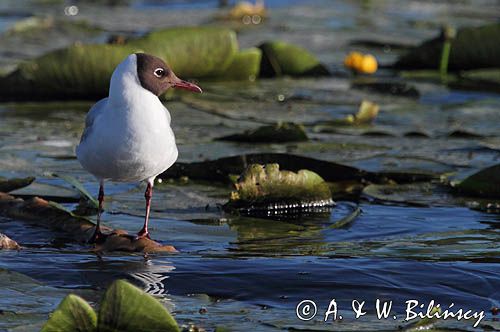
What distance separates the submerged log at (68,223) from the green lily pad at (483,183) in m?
2.04

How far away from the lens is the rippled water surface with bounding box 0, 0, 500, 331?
4156 millimetres

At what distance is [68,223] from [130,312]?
2.08 meters

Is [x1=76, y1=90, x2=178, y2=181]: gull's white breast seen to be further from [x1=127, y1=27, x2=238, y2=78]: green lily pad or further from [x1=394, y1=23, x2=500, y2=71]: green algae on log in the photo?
[x1=394, y1=23, x2=500, y2=71]: green algae on log

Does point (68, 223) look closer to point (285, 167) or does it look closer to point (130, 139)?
point (130, 139)

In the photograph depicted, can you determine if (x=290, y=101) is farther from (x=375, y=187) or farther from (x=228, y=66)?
(x=375, y=187)

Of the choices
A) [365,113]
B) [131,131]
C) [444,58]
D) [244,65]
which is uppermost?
[444,58]

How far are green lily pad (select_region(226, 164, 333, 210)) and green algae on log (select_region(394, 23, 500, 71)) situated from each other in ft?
14.2

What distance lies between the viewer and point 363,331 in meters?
3.73

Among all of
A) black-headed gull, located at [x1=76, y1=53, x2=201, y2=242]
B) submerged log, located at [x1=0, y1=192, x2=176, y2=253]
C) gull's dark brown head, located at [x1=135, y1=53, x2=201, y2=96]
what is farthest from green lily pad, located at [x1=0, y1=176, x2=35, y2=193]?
gull's dark brown head, located at [x1=135, y1=53, x2=201, y2=96]

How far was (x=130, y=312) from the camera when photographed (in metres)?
3.24

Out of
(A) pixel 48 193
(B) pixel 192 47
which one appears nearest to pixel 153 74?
(A) pixel 48 193

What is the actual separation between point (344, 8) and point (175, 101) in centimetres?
584

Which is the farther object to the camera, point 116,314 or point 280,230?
point 280,230

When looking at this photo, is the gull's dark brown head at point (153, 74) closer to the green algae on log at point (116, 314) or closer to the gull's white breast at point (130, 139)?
the gull's white breast at point (130, 139)
